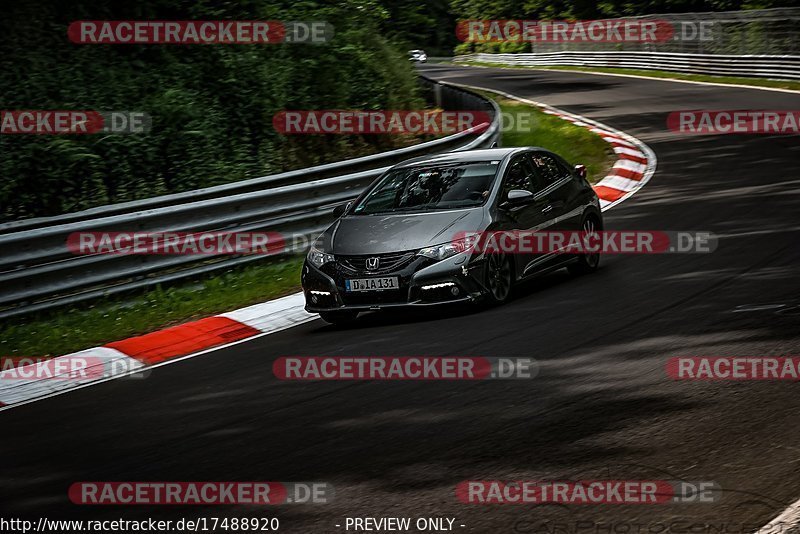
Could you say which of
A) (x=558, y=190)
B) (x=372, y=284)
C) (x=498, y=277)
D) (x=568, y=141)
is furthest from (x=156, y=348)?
(x=568, y=141)

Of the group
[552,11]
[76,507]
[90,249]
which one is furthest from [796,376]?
[552,11]

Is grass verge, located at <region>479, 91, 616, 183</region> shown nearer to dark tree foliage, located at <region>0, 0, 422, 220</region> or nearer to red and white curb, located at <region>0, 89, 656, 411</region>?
dark tree foliage, located at <region>0, 0, 422, 220</region>

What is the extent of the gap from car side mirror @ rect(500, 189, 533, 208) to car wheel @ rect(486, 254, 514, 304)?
58 centimetres

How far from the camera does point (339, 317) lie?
1004cm

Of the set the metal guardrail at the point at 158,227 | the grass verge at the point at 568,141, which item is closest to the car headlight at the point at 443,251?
the metal guardrail at the point at 158,227

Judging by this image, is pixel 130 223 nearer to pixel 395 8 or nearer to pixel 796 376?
pixel 796 376

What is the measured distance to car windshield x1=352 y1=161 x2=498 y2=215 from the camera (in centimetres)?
1020

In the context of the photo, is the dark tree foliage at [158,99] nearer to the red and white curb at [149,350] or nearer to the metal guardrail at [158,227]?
the metal guardrail at [158,227]

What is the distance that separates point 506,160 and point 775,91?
20.9 meters

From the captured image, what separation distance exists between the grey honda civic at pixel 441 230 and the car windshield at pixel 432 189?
0.01m

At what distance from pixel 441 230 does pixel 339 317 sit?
4.34 feet

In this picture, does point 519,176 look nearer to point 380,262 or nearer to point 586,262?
point 586,262

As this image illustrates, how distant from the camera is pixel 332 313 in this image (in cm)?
992

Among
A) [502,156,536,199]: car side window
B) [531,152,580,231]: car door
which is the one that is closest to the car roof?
[502,156,536,199]: car side window
